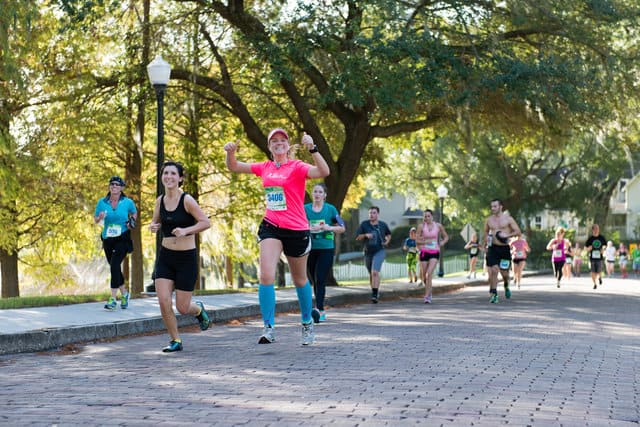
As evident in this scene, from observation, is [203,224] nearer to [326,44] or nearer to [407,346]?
[407,346]

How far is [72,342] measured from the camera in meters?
10.9

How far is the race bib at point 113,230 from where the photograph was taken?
43.5 ft

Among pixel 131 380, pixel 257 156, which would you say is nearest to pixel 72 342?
pixel 131 380

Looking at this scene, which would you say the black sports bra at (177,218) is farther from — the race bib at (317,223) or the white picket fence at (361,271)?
the white picket fence at (361,271)

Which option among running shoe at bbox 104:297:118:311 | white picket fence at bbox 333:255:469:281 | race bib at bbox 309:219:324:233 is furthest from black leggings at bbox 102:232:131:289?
white picket fence at bbox 333:255:469:281

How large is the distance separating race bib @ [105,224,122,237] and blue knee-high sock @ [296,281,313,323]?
4.11 m

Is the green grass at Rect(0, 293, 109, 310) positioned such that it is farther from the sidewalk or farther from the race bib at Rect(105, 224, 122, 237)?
the race bib at Rect(105, 224, 122, 237)

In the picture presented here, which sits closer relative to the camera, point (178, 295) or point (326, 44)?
point (178, 295)

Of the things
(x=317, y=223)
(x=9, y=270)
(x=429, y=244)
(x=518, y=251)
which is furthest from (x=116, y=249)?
(x=518, y=251)

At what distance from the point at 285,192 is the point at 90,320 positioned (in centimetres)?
380

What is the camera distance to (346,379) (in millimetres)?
7293

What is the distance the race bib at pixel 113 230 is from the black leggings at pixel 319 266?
2664 mm

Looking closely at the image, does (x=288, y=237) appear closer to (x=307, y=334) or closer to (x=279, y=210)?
(x=279, y=210)

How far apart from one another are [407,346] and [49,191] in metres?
18.0
